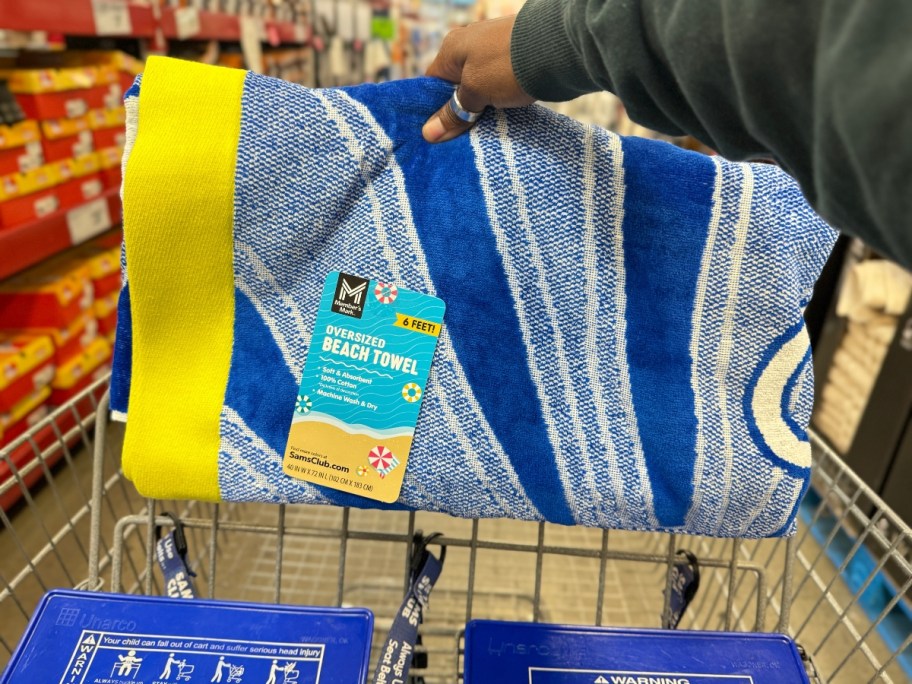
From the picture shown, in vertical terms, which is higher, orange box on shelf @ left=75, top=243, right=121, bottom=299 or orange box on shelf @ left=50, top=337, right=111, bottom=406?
orange box on shelf @ left=75, top=243, right=121, bottom=299

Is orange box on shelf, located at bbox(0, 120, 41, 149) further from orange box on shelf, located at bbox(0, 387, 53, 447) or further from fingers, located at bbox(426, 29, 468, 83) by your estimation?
fingers, located at bbox(426, 29, 468, 83)

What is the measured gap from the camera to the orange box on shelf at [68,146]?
1.38 meters

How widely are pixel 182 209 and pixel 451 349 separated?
250mm

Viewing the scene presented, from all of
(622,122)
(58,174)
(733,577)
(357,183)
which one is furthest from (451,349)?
(622,122)

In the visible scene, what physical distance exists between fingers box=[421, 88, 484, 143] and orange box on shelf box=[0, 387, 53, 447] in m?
1.30

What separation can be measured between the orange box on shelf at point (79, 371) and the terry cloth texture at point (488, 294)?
115 centimetres

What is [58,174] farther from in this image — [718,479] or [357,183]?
[718,479]

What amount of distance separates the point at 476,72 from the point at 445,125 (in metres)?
0.05

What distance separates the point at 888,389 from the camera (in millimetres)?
1430

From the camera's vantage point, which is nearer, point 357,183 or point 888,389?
point 357,183

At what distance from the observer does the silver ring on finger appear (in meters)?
0.50

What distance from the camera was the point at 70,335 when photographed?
152cm

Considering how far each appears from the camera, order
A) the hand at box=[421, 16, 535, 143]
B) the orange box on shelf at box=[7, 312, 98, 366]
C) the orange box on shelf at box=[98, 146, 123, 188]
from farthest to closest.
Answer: the orange box on shelf at box=[98, 146, 123, 188], the orange box on shelf at box=[7, 312, 98, 366], the hand at box=[421, 16, 535, 143]

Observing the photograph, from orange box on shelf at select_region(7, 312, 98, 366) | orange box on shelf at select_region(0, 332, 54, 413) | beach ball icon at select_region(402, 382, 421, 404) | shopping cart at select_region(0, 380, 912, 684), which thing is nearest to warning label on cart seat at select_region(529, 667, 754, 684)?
beach ball icon at select_region(402, 382, 421, 404)
